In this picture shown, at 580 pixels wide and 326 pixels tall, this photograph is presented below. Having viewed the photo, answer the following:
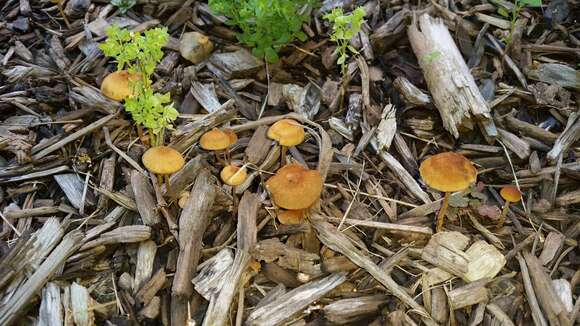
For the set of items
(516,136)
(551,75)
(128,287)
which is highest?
(551,75)

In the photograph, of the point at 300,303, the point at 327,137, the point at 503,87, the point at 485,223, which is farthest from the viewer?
the point at 503,87

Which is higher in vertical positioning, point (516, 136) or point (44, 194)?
point (516, 136)

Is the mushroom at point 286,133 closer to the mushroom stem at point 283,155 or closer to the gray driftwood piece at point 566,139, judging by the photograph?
the mushroom stem at point 283,155

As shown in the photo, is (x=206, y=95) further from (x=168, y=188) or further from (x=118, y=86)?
(x=168, y=188)

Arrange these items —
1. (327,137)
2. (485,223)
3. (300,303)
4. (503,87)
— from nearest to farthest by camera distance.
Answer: (300,303), (485,223), (327,137), (503,87)

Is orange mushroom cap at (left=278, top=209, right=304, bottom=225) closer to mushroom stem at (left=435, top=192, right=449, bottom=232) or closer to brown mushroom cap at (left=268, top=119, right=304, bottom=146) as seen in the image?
brown mushroom cap at (left=268, top=119, right=304, bottom=146)

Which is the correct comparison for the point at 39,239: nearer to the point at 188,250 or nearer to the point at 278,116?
the point at 188,250

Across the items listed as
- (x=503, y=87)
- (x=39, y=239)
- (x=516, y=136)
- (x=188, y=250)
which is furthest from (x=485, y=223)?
(x=39, y=239)

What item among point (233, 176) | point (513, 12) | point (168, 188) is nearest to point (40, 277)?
point (168, 188)
